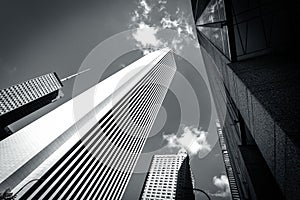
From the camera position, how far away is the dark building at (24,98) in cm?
14875

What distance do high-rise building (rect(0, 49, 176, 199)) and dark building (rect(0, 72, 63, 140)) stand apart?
12.7 m

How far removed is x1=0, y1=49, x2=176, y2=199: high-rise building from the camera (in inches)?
3408

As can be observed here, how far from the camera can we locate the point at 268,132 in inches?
307

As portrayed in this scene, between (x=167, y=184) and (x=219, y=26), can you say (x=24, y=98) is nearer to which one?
(x=167, y=184)

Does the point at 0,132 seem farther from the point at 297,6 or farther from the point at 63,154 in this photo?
the point at 297,6

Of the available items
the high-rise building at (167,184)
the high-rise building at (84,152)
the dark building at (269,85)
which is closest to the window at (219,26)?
the dark building at (269,85)

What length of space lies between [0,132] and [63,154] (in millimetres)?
79782

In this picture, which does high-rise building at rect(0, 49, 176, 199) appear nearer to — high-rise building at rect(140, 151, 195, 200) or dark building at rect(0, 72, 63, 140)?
dark building at rect(0, 72, 63, 140)

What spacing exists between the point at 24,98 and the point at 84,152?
Result: 9281cm

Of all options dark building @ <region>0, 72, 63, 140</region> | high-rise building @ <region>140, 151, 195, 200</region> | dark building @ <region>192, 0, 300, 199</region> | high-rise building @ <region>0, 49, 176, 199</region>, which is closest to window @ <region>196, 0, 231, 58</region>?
dark building @ <region>192, 0, 300, 199</region>

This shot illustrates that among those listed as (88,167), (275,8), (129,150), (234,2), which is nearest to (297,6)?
(275,8)

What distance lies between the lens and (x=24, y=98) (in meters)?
164

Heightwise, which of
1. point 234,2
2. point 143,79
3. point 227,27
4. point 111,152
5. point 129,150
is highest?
point 234,2

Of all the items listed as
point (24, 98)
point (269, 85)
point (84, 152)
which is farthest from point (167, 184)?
point (269, 85)
